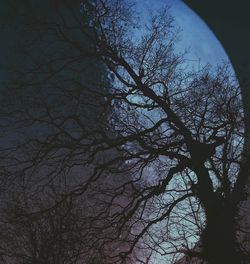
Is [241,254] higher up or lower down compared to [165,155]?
lower down

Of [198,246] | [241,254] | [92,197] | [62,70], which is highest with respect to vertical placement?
[62,70]

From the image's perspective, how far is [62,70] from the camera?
837cm

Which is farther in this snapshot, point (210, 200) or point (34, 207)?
point (34, 207)

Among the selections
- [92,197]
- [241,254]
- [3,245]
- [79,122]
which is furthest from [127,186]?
[3,245]

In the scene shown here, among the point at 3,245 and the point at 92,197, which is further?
the point at 3,245

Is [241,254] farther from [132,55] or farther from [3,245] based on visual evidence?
[3,245]

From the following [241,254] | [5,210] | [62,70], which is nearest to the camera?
[241,254]

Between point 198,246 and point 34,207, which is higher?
point 34,207

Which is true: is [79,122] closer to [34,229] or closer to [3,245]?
[34,229]

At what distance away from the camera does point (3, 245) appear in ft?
31.2

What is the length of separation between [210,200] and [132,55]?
3.46 m

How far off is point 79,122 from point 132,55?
1.88m

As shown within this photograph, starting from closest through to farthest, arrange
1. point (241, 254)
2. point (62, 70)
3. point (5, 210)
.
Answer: point (241, 254) < point (62, 70) < point (5, 210)

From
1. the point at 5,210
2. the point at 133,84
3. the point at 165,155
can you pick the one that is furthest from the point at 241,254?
the point at 5,210
